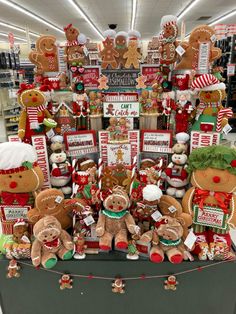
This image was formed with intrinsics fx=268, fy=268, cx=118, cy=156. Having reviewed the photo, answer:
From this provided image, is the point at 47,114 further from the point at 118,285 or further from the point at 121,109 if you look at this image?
the point at 118,285

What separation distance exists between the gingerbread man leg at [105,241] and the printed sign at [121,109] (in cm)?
85

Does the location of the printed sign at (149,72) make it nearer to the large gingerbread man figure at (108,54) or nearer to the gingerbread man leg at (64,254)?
the large gingerbread man figure at (108,54)

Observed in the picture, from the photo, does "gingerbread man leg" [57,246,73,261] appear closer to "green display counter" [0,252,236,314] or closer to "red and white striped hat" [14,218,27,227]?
"green display counter" [0,252,236,314]

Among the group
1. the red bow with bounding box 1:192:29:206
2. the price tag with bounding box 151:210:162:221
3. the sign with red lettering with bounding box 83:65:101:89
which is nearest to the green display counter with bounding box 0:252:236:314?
the price tag with bounding box 151:210:162:221

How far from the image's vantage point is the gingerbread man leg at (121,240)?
157 cm

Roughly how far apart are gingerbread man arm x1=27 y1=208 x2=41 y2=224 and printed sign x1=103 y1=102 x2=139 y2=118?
33.5 inches

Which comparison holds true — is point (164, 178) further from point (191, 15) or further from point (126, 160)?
point (191, 15)

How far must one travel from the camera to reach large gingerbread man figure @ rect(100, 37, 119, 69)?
80.9 inches

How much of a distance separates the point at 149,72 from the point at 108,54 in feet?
1.15

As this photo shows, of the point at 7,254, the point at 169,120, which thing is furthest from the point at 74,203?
the point at 169,120

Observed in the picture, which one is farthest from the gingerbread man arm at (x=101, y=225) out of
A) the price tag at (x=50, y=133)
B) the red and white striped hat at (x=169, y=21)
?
the red and white striped hat at (x=169, y=21)

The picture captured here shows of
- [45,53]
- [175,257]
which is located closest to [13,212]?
[175,257]

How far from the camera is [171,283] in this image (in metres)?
1.60

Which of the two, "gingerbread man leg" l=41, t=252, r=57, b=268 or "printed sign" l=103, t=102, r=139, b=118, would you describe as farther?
Result: "printed sign" l=103, t=102, r=139, b=118
